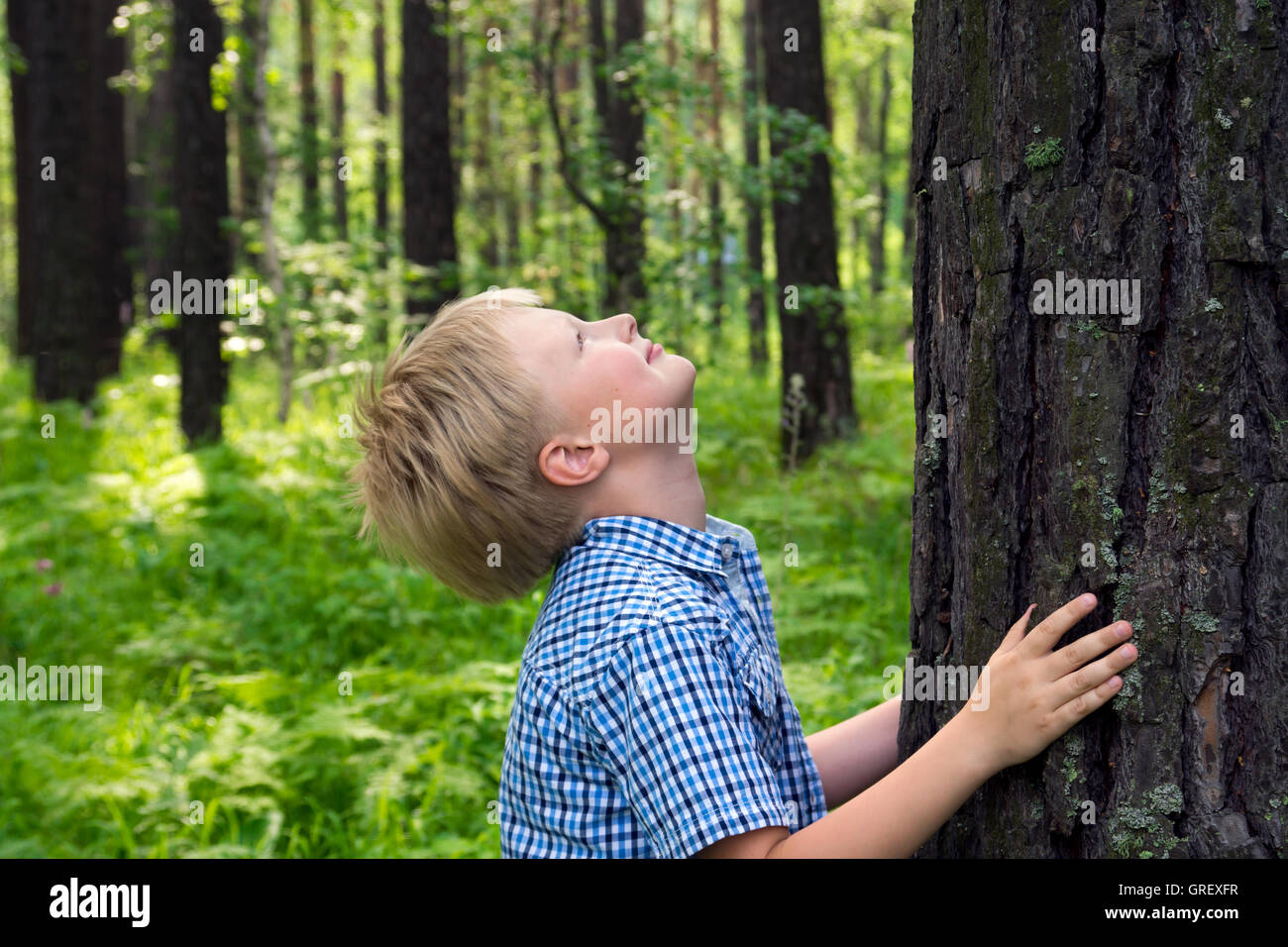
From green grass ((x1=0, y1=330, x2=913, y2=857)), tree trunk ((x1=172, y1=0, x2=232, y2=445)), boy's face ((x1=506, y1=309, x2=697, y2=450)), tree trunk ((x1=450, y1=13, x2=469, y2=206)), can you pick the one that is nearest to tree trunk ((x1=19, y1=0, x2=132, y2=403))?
tree trunk ((x1=172, y1=0, x2=232, y2=445))

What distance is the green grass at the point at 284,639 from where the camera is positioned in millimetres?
3707

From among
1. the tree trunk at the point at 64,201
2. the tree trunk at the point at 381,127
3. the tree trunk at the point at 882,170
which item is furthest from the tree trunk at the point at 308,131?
the tree trunk at the point at 882,170

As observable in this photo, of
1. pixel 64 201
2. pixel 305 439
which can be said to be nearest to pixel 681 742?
pixel 305 439

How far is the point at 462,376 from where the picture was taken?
191 cm

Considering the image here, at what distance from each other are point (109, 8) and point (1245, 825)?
17.7 metres

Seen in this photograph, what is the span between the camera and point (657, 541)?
1.80m

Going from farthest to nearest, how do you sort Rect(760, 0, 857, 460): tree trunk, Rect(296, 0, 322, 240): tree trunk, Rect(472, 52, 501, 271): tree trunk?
Rect(472, 52, 501, 271): tree trunk, Rect(296, 0, 322, 240): tree trunk, Rect(760, 0, 857, 460): tree trunk

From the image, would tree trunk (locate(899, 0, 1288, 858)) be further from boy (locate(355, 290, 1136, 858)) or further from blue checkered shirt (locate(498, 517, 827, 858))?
blue checkered shirt (locate(498, 517, 827, 858))

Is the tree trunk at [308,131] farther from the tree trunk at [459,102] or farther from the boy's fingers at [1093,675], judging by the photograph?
the boy's fingers at [1093,675]

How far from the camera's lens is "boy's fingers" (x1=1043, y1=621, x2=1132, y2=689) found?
1514mm

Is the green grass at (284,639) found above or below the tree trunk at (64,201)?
below

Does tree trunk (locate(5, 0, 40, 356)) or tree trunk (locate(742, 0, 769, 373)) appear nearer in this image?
tree trunk (locate(742, 0, 769, 373))

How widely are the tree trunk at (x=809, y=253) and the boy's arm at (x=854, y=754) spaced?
6.30 metres

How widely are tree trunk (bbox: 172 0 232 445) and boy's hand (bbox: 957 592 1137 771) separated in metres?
9.03
